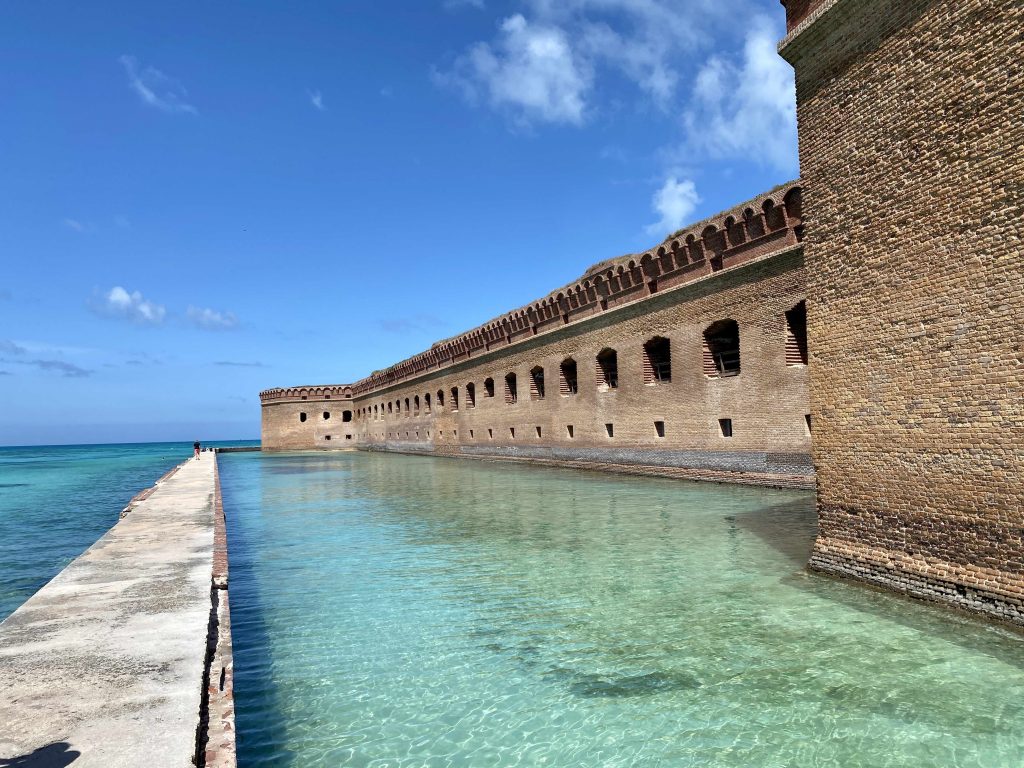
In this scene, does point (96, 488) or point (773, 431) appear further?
point (96, 488)

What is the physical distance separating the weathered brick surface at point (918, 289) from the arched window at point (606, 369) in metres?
11.7

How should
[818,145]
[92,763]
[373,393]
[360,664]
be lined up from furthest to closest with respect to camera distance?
[373,393], [818,145], [360,664], [92,763]

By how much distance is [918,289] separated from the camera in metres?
4.73

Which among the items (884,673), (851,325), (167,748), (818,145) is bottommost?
(884,673)

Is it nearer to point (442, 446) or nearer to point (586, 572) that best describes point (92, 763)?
point (586, 572)

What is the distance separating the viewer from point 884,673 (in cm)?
355

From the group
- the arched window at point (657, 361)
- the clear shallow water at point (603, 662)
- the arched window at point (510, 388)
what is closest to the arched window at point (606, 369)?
the arched window at point (657, 361)

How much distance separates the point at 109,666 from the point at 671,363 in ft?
43.2

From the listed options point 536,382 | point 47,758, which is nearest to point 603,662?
point 47,758

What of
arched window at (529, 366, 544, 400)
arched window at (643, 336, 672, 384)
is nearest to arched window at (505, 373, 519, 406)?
arched window at (529, 366, 544, 400)

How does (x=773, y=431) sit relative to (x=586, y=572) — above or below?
above

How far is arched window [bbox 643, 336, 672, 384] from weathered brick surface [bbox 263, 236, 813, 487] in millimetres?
140

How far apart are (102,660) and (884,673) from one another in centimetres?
402

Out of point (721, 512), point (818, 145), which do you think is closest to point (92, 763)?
point (818, 145)
